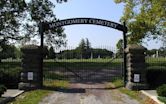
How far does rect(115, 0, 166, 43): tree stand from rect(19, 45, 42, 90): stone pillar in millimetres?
12857

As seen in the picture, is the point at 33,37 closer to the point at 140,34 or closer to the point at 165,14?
the point at 140,34

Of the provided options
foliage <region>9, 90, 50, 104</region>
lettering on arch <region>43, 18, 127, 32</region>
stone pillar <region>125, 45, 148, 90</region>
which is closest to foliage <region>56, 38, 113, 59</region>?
lettering on arch <region>43, 18, 127, 32</region>

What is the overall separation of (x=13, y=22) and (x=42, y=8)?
3.02m

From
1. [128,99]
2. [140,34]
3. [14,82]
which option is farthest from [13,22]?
[128,99]

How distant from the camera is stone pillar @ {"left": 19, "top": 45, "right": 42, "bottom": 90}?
22.0 meters

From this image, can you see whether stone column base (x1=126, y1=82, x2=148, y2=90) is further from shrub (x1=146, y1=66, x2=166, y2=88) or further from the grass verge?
shrub (x1=146, y1=66, x2=166, y2=88)

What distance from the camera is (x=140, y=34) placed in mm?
36719

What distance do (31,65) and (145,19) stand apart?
47.6 ft

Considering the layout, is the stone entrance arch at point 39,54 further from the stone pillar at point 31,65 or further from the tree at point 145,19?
the tree at point 145,19

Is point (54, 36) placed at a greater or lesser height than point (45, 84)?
greater

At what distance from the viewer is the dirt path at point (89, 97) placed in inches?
683

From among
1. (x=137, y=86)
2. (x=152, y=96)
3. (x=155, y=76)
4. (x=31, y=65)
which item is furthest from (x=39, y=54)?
(x=152, y=96)

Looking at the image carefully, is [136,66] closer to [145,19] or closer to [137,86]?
[137,86]

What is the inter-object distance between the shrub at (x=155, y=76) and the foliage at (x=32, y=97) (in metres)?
5.61
